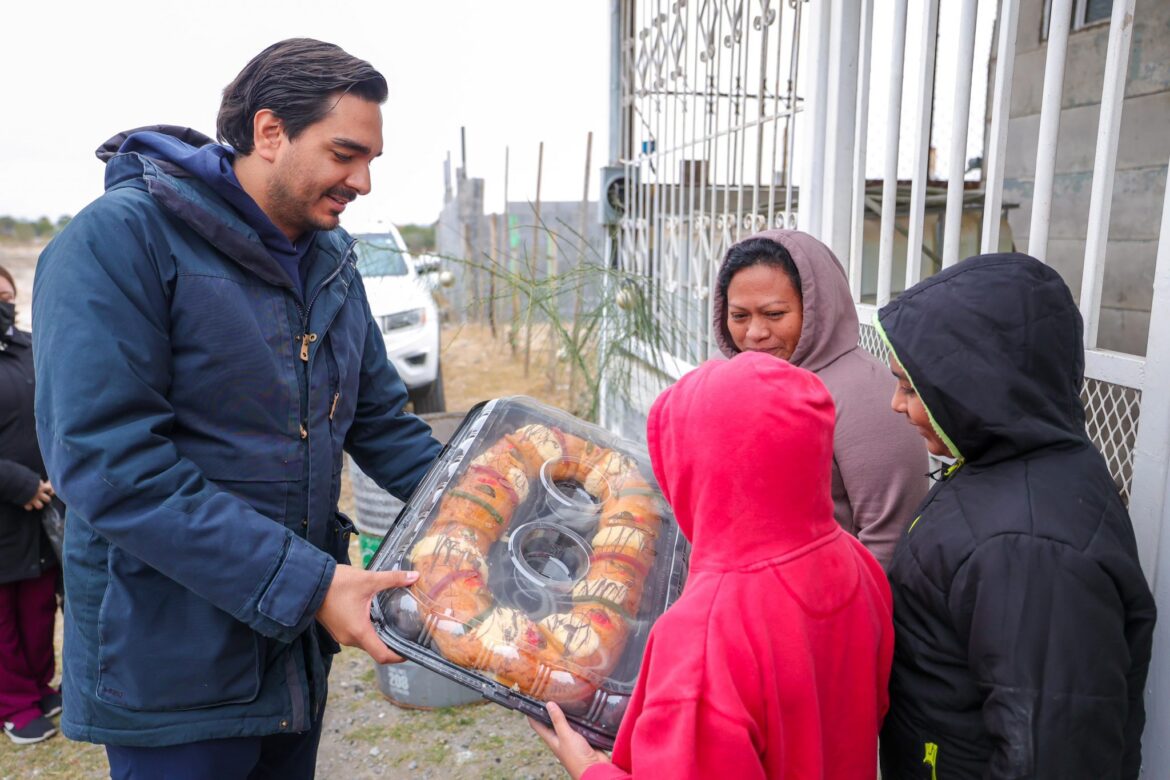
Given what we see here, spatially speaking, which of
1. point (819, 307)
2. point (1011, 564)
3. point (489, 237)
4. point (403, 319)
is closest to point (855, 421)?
point (819, 307)

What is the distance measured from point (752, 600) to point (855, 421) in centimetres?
78

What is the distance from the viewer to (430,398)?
7449mm

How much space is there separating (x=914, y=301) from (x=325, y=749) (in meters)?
2.83

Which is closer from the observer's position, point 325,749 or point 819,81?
point 819,81

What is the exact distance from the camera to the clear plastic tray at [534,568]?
1.24 m

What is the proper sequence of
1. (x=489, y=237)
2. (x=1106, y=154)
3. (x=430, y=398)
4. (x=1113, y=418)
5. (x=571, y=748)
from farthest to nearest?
(x=489, y=237) → (x=430, y=398) → (x=1113, y=418) → (x=1106, y=154) → (x=571, y=748)

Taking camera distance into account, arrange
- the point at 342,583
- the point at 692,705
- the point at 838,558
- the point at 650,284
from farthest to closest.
Answer: the point at 650,284 < the point at 342,583 < the point at 838,558 < the point at 692,705

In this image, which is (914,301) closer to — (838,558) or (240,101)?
(838,558)

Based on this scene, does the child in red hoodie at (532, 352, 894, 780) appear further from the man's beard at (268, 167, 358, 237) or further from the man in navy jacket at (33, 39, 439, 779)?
the man's beard at (268, 167, 358, 237)

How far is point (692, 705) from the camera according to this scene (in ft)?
3.07

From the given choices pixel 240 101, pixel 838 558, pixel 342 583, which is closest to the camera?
pixel 838 558

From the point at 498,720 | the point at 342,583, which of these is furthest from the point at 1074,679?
the point at 498,720

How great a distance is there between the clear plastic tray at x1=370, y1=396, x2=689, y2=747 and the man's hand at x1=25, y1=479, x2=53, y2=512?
2343 millimetres

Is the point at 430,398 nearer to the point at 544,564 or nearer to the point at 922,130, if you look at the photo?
the point at 922,130
